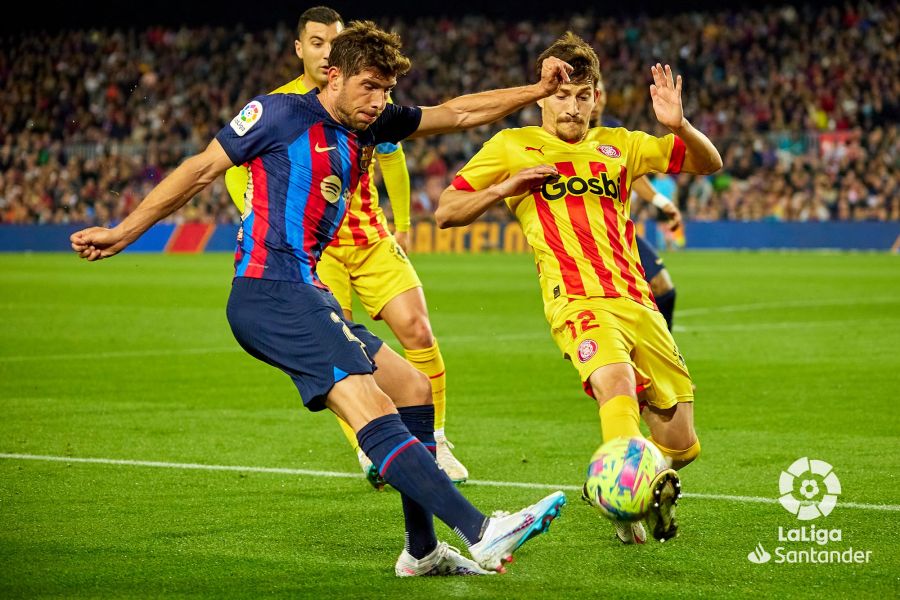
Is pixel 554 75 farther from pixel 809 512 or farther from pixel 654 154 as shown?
pixel 809 512

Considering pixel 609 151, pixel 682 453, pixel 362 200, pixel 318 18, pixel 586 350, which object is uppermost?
pixel 318 18

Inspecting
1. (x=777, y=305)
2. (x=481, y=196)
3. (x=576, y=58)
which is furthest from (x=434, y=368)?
(x=777, y=305)

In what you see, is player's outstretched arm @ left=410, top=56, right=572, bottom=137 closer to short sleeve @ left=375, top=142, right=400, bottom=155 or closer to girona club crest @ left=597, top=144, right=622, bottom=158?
girona club crest @ left=597, top=144, right=622, bottom=158

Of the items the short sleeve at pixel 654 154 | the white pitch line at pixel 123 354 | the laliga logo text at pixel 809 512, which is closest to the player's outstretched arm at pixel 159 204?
the short sleeve at pixel 654 154

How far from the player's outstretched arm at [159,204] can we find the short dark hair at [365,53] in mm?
554

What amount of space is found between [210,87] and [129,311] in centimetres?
2477

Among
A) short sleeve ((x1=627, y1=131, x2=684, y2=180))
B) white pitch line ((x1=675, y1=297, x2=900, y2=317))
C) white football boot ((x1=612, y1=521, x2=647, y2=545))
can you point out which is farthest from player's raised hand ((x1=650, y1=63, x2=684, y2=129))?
white pitch line ((x1=675, y1=297, x2=900, y2=317))

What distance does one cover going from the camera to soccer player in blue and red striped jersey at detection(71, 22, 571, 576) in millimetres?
4609

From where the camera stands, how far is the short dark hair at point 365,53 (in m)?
4.82

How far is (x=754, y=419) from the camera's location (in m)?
8.75

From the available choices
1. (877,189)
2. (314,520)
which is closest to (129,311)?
(314,520)

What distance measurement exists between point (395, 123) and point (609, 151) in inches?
44.9

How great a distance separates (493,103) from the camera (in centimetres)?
559

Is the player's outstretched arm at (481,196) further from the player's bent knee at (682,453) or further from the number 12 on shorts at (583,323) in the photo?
the player's bent knee at (682,453)
